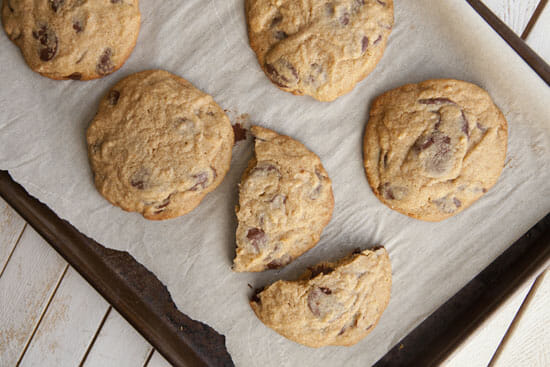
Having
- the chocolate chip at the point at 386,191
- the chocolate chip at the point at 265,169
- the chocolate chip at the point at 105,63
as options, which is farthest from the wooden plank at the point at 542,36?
the chocolate chip at the point at 105,63

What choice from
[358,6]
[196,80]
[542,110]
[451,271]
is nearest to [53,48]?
[196,80]

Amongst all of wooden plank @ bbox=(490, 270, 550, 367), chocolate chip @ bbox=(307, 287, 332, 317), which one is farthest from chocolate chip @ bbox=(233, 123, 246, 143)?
wooden plank @ bbox=(490, 270, 550, 367)

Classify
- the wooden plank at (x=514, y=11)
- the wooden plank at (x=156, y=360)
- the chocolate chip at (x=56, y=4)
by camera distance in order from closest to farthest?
the chocolate chip at (x=56, y=4) → the wooden plank at (x=514, y=11) → the wooden plank at (x=156, y=360)

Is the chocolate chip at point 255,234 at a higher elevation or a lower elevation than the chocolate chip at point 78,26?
lower

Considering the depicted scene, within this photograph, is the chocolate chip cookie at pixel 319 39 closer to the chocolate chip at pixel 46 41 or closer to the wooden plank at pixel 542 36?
the wooden plank at pixel 542 36

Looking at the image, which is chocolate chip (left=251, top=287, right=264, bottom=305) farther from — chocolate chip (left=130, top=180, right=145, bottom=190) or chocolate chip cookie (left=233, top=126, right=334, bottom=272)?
chocolate chip (left=130, top=180, right=145, bottom=190)

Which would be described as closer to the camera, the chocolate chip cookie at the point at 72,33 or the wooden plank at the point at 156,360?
the chocolate chip cookie at the point at 72,33

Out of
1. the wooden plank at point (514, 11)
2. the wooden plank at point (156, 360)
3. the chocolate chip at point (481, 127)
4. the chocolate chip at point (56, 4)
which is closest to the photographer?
the chocolate chip at point (56, 4)

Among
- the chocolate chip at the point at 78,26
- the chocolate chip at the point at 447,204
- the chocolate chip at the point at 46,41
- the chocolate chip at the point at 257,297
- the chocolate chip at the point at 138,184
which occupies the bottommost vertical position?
the chocolate chip at the point at 257,297
